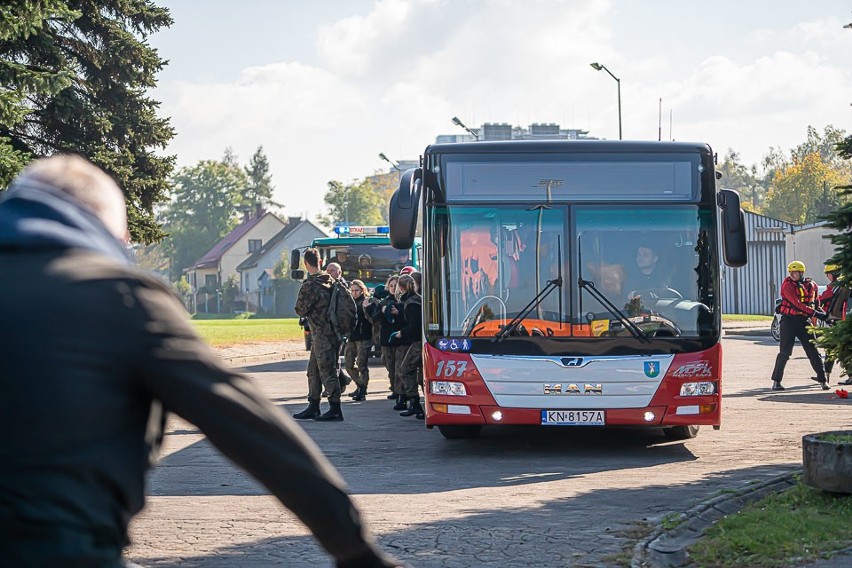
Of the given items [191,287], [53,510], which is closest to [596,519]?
[53,510]

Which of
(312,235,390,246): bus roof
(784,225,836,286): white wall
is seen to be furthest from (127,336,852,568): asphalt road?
(784,225,836,286): white wall

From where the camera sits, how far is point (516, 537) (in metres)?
8.16

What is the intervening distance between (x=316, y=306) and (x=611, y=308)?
4.25 meters

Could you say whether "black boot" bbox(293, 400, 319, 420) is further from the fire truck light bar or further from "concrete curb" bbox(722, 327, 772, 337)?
"concrete curb" bbox(722, 327, 772, 337)

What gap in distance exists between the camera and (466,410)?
40.4ft

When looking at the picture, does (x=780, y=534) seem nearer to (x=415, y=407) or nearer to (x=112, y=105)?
(x=415, y=407)

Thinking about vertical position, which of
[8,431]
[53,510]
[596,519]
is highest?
[8,431]

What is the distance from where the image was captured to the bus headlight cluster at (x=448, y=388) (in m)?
12.3

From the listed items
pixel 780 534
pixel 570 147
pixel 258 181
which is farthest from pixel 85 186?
pixel 258 181

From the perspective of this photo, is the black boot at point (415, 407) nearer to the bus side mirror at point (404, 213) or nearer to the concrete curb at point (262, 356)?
the bus side mirror at point (404, 213)

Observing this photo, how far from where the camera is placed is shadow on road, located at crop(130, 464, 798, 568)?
7457mm

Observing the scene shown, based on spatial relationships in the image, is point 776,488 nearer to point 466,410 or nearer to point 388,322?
point 466,410

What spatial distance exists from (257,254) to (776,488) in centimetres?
11856

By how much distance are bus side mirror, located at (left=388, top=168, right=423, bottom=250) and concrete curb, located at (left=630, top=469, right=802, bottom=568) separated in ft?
13.2
